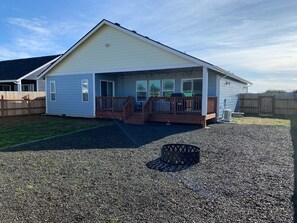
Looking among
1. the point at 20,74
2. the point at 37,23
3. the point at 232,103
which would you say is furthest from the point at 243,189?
the point at 20,74

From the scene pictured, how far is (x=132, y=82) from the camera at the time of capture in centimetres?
1667

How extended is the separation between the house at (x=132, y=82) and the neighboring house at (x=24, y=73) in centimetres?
518

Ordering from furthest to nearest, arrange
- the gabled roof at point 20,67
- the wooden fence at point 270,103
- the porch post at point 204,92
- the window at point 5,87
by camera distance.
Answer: the window at point 5,87 < the gabled roof at point 20,67 < the wooden fence at point 270,103 < the porch post at point 204,92

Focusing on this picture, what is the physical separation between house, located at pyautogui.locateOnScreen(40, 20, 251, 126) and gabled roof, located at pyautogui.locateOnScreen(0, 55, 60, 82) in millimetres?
5858

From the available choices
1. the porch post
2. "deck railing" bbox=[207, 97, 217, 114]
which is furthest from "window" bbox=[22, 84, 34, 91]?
the porch post

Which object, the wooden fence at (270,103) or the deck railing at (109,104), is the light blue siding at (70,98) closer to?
the deck railing at (109,104)

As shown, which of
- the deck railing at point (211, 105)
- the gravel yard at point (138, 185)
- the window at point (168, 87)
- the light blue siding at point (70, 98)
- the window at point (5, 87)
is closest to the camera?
the gravel yard at point (138, 185)

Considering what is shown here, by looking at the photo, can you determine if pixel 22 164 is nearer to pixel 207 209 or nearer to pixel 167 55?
pixel 207 209

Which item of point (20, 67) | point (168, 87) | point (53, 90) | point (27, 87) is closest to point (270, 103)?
point (168, 87)

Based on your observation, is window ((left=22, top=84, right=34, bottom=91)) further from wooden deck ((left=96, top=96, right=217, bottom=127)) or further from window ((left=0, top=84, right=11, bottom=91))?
wooden deck ((left=96, top=96, right=217, bottom=127))

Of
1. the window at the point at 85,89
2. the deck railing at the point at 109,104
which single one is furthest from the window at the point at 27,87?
the deck railing at the point at 109,104

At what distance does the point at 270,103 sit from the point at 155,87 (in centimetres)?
1093

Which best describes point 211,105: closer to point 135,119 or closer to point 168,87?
point 168,87

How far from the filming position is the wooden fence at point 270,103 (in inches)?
746
